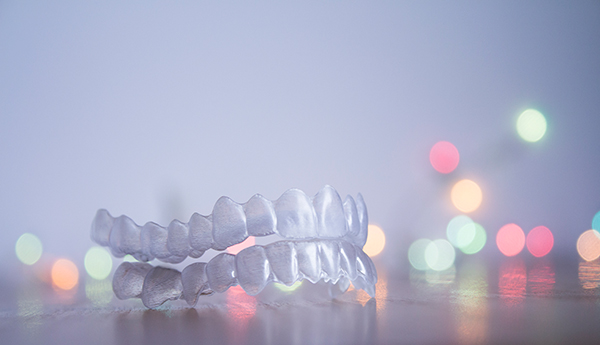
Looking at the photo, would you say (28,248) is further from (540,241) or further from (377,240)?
(540,241)

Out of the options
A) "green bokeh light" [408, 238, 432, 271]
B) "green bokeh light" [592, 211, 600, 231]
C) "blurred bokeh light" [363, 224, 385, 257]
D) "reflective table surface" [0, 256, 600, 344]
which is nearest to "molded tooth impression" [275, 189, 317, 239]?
"reflective table surface" [0, 256, 600, 344]

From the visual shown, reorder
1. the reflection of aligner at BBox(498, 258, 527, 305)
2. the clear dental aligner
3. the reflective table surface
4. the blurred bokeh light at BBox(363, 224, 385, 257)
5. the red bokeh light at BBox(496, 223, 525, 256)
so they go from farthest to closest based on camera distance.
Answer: the red bokeh light at BBox(496, 223, 525, 256) < the blurred bokeh light at BBox(363, 224, 385, 257) < the reflection of aligner at BBox(498, 258, 527, 305) < the clear dental aligner < the reflective table surface

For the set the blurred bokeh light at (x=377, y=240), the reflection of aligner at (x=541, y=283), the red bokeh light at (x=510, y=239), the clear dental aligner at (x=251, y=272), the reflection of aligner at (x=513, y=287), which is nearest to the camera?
the clear dental aligner at (x=251, y=272)

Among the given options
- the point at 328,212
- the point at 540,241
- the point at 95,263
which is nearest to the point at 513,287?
the point at 328,212

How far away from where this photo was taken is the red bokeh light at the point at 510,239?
2369 millimetres

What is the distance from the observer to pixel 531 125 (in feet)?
8.02

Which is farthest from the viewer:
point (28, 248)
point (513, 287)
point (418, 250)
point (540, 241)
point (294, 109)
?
point (540, 241)

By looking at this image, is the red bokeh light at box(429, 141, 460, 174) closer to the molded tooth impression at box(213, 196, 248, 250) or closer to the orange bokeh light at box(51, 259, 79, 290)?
the molded tooth impression at box(213, 196, 248, 250)

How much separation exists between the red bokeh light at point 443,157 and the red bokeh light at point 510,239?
50cm

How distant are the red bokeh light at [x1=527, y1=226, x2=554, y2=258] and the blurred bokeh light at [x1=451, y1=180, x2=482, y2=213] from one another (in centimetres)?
40

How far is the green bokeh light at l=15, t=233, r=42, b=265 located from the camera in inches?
74.4

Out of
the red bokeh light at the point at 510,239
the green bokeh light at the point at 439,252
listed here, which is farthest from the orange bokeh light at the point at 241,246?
the red bokeh light at the point at 510,239

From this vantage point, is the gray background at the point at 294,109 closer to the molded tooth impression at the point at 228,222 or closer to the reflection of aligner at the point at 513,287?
the reflection of aligner at the point at 513,287

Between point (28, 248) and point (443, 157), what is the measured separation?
2273 mm
